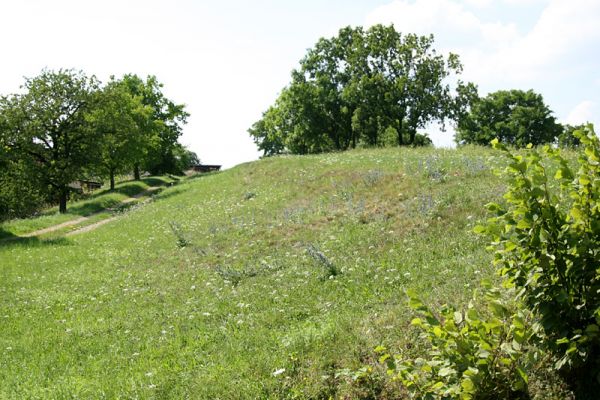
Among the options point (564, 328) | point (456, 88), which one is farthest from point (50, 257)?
point (456, 88)

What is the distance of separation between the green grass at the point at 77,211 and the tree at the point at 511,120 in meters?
46.2

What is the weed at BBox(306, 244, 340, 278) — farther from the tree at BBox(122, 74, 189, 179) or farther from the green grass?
the tree at BBox(122, 74, 189, 179)

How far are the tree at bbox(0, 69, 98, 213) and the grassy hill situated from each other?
18.3 metres

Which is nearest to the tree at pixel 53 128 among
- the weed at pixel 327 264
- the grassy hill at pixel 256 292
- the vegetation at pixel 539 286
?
the grassy hill at pixel 256 292

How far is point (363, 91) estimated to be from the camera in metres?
52.5

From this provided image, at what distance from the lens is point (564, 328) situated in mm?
4137

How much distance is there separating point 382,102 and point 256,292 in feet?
145

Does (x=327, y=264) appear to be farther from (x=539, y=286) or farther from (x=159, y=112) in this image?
(x=159, y=112)

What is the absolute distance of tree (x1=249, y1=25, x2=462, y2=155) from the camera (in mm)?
50188

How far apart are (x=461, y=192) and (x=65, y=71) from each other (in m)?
39.3

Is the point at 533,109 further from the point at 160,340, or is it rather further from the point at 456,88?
the point at 160,340

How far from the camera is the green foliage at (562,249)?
403 centimetres

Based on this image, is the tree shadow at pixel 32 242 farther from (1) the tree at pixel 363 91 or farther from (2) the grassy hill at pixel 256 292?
(1) the tree at pixel 363 91

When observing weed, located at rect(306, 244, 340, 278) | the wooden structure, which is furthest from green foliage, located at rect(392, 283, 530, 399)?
the wooden structure
